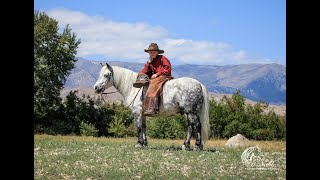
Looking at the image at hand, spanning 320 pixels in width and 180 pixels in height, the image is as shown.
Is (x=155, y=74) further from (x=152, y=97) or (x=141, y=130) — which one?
(x=141, y=130)

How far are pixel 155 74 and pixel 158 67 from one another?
31cm

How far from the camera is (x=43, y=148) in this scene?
44.3ft

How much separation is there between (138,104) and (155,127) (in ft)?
31.6

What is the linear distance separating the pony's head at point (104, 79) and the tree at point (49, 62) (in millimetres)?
13638

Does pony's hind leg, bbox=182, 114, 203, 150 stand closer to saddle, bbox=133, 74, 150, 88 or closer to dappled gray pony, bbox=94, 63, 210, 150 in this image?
dappled gray pony, bbox=94, 63, 210, 150

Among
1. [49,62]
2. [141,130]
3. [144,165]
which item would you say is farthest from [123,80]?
[49,62]

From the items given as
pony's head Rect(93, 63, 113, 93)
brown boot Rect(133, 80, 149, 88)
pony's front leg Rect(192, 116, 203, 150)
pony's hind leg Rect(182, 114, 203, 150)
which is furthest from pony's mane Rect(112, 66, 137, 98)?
pony's front leg Rect(192, 116, 203, 150)

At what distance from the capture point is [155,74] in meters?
13.7

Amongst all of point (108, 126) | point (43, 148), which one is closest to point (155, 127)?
point (108, 126)

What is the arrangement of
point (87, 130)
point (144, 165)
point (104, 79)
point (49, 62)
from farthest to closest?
1. point (49, 62)
2. point (87, 130)
3. point (104, 79)
4. point (144, 165)

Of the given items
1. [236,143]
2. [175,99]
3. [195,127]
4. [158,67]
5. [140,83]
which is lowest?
→ [236,143]
